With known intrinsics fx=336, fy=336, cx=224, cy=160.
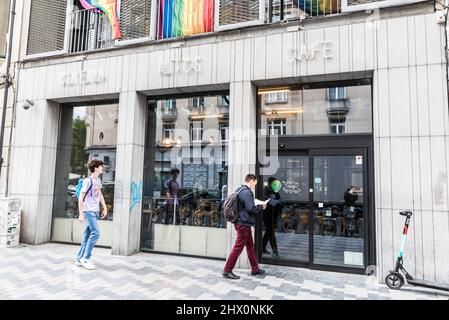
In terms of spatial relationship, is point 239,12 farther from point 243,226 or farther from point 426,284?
point 426,284

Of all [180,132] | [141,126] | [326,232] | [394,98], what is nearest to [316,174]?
[326,232]

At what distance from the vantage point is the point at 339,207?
6688 mm

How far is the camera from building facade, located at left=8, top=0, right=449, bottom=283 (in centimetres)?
588

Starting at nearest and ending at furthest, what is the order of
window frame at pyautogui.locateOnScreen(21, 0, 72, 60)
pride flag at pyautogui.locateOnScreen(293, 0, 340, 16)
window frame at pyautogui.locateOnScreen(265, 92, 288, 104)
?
pride flag at pyautogui.locateOnScreen(293, 0, 340, 16) < window frame at pyautogui.locateOnScreen(265, 92, 288, 104) < window frame at pyautogui.locateOnScreen(21, 0, 72, 60)

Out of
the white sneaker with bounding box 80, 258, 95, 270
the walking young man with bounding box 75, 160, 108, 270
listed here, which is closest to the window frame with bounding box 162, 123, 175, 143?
the walking young man with bounding box 75, 160, 108, 270

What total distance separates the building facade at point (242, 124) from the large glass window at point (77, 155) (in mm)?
38

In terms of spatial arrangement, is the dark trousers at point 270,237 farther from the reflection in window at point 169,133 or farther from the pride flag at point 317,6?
the pride flag at point 317,6

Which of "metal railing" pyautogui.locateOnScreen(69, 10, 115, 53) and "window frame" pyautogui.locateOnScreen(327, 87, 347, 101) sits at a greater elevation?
"metal railing" pyautogui.locateOnScreen(69, 10, 115, 53)

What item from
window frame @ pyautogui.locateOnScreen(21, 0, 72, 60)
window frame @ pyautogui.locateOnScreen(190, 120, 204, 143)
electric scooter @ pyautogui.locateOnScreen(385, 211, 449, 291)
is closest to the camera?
electric scooter @ pyautogui.locateOnScreen(385, 211, 449, 291)

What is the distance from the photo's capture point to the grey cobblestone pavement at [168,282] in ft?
16.7

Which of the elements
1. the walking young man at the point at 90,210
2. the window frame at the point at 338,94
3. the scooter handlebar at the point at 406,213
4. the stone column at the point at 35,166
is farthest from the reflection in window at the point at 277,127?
the stone column at the point at 35,166

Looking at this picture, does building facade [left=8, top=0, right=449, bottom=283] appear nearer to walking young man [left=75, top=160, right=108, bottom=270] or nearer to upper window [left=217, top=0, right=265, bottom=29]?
upper window [left=217, top=0, right=265, bottom=29]

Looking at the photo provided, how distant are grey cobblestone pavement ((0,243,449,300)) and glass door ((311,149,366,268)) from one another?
0.44 m
